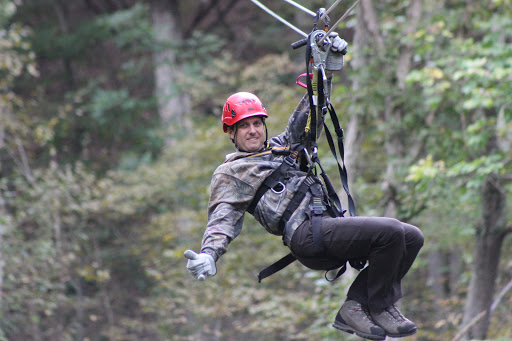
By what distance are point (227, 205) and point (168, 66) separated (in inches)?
447

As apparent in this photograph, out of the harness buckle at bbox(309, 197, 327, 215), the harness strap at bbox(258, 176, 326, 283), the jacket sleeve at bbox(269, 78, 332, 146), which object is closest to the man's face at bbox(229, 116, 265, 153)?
the jacket sleeve at bbox(269, 78, 332, 146)

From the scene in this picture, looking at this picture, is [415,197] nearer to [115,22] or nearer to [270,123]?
[270,123]

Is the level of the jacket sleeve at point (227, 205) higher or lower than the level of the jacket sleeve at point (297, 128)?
lower

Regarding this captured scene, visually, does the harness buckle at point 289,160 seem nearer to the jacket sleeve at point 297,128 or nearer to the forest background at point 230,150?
the jacket sleeve at point 297,128

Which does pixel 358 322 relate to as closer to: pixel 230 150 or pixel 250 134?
pixel 250 134

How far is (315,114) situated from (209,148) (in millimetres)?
6638

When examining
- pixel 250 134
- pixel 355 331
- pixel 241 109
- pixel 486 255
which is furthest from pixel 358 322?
pixel 486 255

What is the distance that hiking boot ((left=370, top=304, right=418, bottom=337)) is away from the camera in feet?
11.5

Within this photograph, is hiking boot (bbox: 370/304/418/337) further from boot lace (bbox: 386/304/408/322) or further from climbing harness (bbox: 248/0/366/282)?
climbing harness (bbox: 248/0/366/282)

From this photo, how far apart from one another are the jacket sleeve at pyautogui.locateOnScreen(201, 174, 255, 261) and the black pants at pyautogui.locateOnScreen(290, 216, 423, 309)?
0.33m

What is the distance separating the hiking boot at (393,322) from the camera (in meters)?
3.50

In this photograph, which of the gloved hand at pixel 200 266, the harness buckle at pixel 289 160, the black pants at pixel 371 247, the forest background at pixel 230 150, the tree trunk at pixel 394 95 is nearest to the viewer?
the gloved hand at pixel 200 266

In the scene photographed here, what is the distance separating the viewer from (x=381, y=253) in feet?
11.4

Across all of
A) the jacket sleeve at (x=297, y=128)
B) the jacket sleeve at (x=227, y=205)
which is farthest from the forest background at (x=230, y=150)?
the jacket sleeve at (x=227, y=205)
